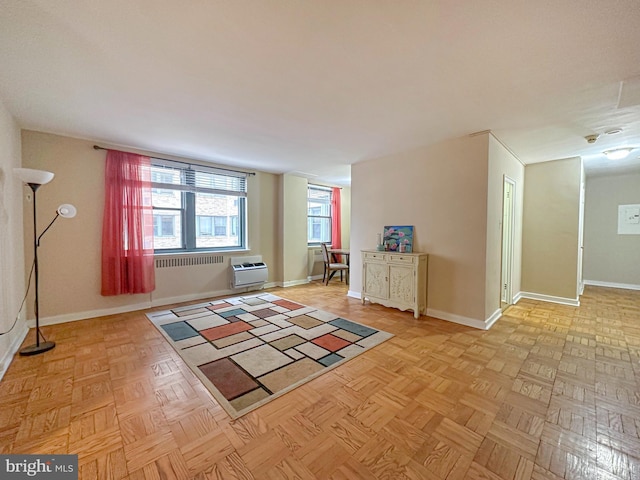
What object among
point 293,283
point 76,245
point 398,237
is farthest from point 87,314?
point 398,237

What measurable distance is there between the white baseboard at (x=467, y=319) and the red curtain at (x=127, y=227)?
4241 mm

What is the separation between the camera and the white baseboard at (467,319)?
3.26 m

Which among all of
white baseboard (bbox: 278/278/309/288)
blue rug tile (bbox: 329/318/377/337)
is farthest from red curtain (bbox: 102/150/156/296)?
blue rug tile (bbox: 329/318/377/337)

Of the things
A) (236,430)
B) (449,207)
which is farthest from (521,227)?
(236,430)

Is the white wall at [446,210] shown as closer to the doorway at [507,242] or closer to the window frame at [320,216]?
the doorway at [507,242]

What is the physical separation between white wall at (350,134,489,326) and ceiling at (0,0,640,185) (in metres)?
0.38

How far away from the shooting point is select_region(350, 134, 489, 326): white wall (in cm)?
329

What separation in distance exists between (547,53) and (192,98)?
2767mm

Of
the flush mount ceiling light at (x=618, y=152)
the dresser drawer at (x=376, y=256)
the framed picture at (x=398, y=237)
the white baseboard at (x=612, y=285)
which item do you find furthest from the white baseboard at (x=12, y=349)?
the white baseboard at (x=612, y=285)

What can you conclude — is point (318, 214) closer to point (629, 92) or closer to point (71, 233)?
point (71, 233)

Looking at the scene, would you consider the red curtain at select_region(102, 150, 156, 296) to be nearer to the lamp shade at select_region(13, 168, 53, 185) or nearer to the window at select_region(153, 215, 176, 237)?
the window at select_region(153, 215, 176, 237)

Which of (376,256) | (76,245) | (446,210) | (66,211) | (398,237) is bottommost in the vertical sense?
(376,256)

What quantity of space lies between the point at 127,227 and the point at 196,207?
1103 millimetres

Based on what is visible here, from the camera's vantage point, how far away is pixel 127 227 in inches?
149
